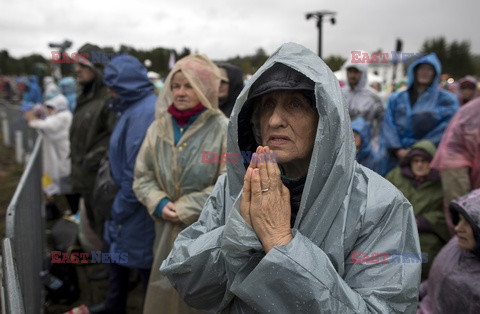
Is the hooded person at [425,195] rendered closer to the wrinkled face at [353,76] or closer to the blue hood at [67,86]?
the wrinkled face at [353,76]

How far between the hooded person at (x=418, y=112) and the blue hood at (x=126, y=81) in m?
2.84

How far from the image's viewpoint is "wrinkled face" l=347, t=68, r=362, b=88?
19.1 feet

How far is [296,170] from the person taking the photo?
1.71 meters

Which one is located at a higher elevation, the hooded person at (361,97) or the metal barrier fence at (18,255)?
the hooded person at (361,97)

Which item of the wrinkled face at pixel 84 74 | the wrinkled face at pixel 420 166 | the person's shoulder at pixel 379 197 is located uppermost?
the wrinkled face at pixel 84 74

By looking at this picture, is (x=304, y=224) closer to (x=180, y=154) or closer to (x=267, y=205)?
(x=267, y=205)

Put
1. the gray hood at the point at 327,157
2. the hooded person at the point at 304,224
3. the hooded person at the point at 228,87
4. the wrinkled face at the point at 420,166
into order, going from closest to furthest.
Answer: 1. the hooded person at the point at 304,224
2. the gray hood at the point at 327,157
3. the wrinkled face at the point at 420,166
4. the hooded person at the point at 228,87

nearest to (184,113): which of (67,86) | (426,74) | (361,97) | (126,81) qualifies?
(126,81)

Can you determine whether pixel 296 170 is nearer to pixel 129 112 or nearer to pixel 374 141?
pixel 129 112

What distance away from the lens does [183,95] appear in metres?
2.87

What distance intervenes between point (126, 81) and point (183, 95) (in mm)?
1001

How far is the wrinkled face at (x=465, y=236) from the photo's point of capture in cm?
240

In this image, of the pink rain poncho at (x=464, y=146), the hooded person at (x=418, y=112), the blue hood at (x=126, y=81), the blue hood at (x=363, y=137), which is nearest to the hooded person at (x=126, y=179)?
the blue hood at (x=126, y=81)

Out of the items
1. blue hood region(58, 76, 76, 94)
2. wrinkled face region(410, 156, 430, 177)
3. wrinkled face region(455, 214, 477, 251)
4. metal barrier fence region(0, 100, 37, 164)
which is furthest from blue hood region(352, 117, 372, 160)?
blue hood region(58, 76, 76, 94)
